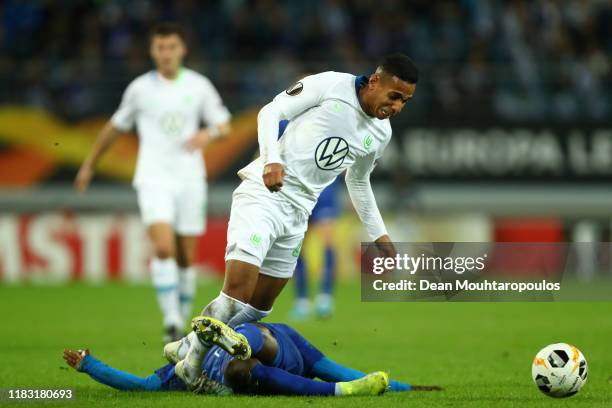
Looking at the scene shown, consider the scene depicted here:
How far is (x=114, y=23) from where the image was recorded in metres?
19.9

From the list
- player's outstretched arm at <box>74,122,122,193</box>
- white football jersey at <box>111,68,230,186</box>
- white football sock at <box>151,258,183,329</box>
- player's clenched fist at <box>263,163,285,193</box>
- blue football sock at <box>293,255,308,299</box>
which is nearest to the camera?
player's clenched fist at <box>263,163,285,193</box>

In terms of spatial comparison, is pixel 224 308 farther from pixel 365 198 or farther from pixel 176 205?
pixel 176 205

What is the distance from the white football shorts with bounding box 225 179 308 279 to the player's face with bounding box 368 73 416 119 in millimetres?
789

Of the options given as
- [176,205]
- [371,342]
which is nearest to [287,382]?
[371,342]

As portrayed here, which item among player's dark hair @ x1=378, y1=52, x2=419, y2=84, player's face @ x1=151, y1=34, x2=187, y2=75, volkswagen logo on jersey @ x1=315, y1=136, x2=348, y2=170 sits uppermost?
player's face @ x1=151, y1=34, x2=187, y2=75

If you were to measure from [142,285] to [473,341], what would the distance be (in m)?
8.48

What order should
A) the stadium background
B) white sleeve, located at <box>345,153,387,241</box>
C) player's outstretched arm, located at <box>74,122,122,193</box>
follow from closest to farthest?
1. white sleeve, located at <box>345,153,387,241</box>
2. player's outstretched arm, located at <box>74,122,122,193</box>
3. the stadium background

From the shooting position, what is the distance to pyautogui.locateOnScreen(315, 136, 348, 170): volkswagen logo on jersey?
670cm

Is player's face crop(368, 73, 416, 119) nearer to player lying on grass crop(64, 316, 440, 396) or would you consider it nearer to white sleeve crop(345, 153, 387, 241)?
white sleeve crop(345, 153, 387, 241)

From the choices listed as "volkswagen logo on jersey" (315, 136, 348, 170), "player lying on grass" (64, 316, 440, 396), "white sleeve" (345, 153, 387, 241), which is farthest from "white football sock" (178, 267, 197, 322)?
"volkswagen logo on jersey" (315, 136, 348, 170)

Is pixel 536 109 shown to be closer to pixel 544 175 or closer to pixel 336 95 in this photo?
pixel 544 175

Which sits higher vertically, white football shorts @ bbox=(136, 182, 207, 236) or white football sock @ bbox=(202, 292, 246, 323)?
white football shorts @ bbox=(136, 182, 207, 236)

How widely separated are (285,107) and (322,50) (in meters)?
13.1

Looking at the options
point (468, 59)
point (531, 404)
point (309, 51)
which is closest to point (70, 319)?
point (531, 404)
